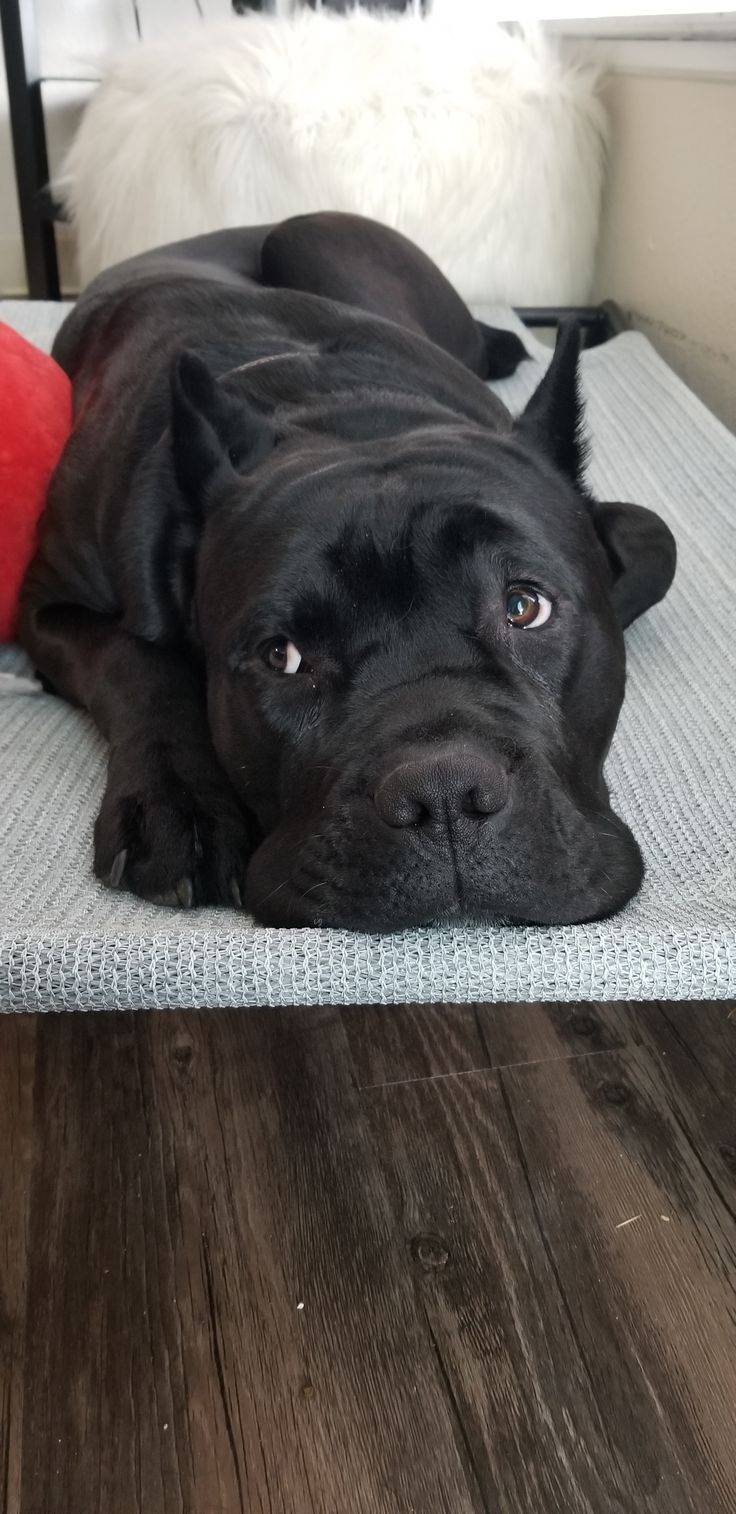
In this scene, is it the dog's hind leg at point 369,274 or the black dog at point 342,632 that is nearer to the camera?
the black dog at point 342,632

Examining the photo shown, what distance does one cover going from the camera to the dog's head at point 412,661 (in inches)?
47.8

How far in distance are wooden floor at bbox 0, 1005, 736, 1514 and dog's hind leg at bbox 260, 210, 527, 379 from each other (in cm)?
153

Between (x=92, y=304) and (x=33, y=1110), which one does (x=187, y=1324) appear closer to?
(x=33, y=1110)

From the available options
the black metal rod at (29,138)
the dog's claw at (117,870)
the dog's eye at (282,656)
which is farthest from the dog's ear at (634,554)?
the black metal rod at (29,138)

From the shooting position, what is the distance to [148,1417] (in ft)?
4.32

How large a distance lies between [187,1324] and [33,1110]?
0.41 metres

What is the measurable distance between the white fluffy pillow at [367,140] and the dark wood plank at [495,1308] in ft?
8.59

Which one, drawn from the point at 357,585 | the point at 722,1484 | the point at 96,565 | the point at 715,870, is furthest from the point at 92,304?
the point at 722,1484

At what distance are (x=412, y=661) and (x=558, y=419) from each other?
54 centimetres

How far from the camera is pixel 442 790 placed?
115 cm

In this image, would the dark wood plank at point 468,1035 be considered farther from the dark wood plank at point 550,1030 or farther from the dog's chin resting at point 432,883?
the dog's chin resting at point 432,883

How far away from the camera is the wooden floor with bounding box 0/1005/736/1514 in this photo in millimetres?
1271

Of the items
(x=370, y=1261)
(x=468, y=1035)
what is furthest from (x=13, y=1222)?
(x=468, y=1035)

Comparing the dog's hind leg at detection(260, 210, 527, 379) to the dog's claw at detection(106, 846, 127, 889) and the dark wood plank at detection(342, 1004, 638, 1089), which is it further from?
the dog's claw at detection(106, 846, 127, 889)
